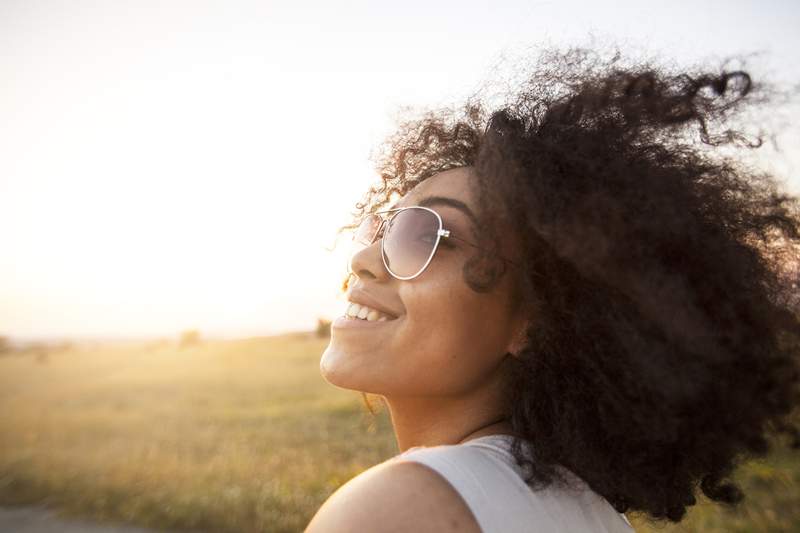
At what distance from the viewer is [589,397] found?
190 cm

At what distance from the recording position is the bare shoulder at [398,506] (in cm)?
135

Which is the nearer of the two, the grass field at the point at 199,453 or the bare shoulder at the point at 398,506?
the bare shoulder at the point at 398,506

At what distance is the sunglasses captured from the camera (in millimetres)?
2205

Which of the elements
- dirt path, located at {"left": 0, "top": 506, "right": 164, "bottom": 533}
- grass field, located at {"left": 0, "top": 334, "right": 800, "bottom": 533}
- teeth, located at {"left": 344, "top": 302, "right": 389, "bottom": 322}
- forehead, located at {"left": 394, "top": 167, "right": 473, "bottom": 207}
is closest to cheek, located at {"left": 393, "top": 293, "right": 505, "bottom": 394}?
teeth, located at {"left": 344, "top": 302, "right": 389, "bottom": 322}

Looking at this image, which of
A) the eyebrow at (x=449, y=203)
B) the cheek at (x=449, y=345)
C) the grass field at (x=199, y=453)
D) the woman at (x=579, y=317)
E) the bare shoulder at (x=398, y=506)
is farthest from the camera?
the grass field at (x=199, y=453)

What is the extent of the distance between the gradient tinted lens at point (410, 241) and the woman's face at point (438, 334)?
37mm

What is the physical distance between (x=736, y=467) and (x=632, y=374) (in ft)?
2.41

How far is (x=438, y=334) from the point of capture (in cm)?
208

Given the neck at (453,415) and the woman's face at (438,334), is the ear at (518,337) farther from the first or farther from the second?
the neck at (453,415)

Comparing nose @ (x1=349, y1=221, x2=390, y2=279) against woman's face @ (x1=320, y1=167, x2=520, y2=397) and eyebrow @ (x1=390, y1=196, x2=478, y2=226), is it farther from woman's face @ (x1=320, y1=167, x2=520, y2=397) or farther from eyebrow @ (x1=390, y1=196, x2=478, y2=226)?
eyebrow @ (x1=390, y1=196, x2=478, y2=226)

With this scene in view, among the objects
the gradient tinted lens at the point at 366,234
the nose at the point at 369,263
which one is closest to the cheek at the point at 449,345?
the nose at the point at 369,263

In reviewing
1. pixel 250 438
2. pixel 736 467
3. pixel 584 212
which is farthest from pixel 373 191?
pixel 250 438

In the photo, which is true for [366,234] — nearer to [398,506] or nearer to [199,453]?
[398,506]

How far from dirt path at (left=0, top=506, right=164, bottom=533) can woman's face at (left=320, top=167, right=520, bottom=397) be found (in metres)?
3.97
